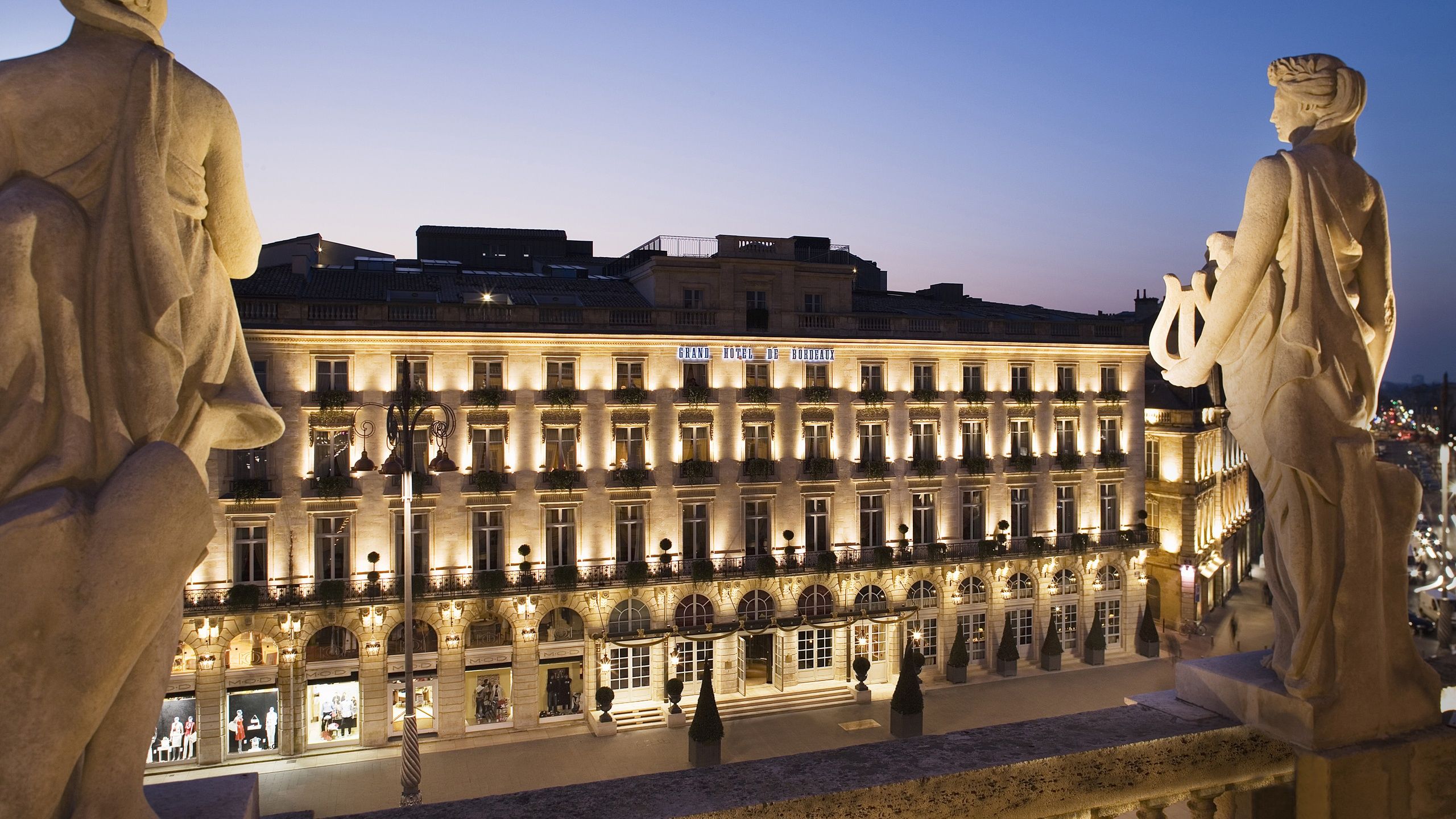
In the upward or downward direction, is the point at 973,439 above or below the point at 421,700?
above

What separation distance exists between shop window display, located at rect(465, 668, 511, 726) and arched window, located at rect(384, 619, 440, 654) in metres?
1.72

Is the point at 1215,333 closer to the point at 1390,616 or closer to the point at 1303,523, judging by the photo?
the point at 1303,523

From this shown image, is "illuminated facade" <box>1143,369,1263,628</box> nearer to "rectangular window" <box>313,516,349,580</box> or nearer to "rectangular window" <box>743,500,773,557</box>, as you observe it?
"rectangular window" <box>743,500,773,557</box>

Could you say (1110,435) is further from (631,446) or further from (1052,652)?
(631,446)

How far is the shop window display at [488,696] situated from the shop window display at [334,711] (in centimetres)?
391

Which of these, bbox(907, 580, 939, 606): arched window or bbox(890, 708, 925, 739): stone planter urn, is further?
bbox(907, 580, 939, 606): arched window

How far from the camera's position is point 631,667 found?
3597 cm

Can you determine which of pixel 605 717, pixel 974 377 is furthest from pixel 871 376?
pixel 605 717

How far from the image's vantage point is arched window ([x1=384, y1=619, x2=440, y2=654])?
109 feet

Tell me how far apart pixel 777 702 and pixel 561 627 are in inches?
364

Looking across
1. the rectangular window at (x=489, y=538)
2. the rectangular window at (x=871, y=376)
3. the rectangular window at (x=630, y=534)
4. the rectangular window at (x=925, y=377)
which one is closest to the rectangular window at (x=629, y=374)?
the rectangular window at (x=630, y=534)

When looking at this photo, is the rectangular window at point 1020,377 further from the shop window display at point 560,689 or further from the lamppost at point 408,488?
the lamppost at point 408,488

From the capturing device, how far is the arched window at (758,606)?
37.8 meters

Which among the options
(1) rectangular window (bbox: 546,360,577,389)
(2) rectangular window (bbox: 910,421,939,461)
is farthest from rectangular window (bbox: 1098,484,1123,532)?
(1) rectangular window (bbox: 546,360,577,389)
